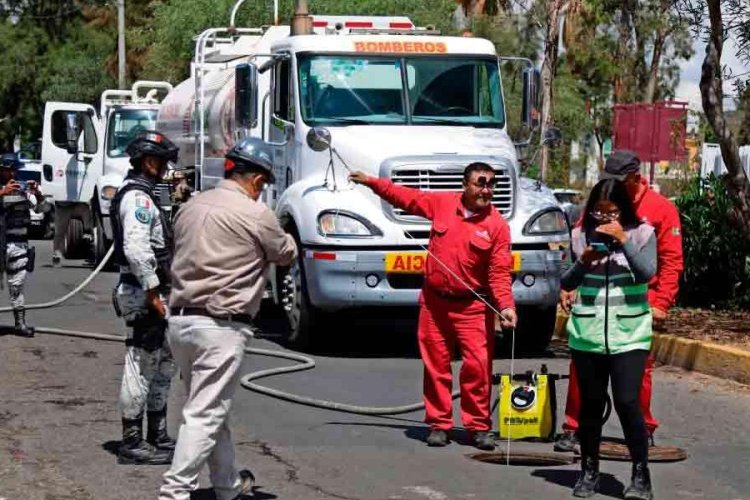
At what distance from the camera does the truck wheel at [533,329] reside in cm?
1407

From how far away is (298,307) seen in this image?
13828 millimetres

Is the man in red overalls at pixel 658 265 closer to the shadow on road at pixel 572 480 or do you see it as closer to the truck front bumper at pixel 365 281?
the shadow on road at pixel 572 480

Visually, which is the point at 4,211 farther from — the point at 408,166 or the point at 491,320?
the point at 491,320

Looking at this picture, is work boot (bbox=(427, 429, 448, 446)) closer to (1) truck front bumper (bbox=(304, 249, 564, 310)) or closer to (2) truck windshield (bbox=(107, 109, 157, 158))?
(1) truck front bumper (bbox=(304, 249, 564, 310))

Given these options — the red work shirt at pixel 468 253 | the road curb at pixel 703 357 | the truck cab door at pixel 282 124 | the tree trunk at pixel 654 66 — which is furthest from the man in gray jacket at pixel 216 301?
the tree trunk at pixel 654 66

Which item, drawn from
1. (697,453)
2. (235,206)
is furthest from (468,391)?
(235,206)

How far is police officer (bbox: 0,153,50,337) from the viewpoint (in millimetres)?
14227

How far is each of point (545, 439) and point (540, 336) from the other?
455 centimetres

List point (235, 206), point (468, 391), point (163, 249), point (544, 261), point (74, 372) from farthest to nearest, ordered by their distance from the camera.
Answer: point (544, 261) → point (74, 372) → point (468, 391) → point (163, 249) → point (235, 206)

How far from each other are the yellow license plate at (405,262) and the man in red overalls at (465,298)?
3334 millimetres

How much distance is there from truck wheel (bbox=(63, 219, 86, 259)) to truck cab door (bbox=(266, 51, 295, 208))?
36.5 feet

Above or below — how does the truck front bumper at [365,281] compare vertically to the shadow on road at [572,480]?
above

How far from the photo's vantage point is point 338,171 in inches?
555

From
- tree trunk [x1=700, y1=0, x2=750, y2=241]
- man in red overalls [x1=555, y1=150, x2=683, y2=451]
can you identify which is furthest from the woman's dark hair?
tree trunk [x1=700, y1=0, x2=750, y2=241]
